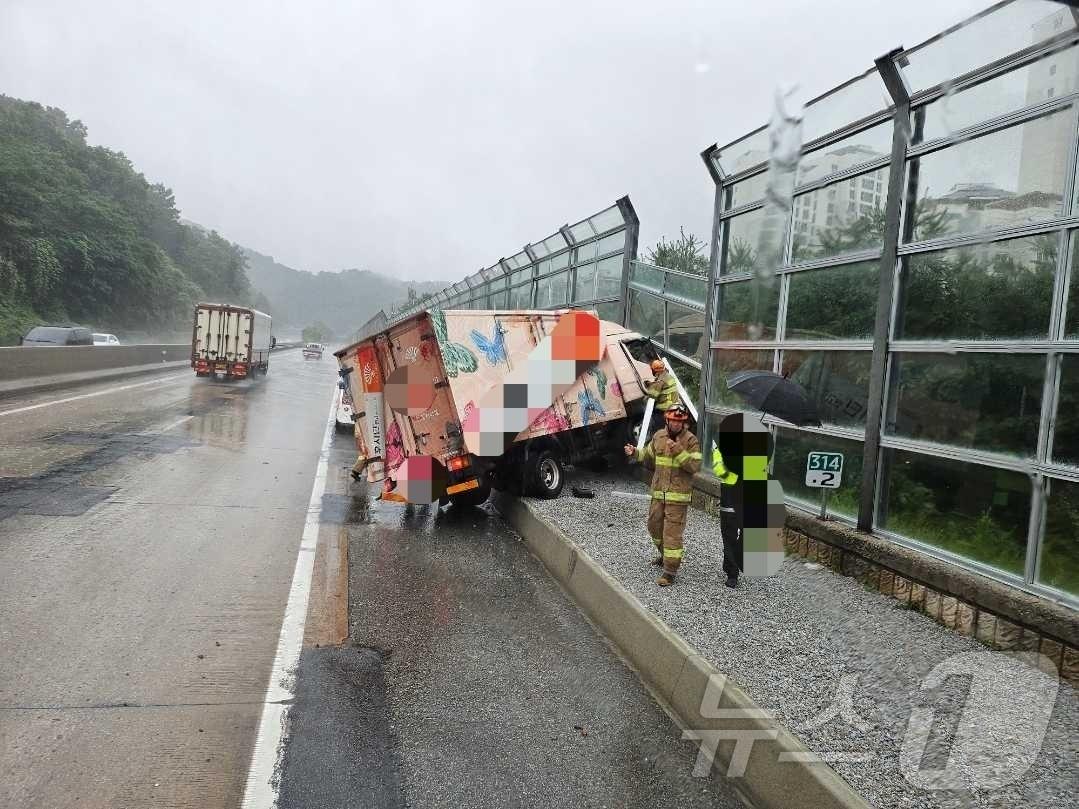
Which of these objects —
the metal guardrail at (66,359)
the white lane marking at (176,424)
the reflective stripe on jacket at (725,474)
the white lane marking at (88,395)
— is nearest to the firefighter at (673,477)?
the reflective stripe on jacket at (725,474)

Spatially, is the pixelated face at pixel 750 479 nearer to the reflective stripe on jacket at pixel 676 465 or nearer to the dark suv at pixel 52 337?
the reflective stripe on jacket at pixel 676 465

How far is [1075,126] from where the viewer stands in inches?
203

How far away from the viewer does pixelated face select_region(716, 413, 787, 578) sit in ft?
20.8

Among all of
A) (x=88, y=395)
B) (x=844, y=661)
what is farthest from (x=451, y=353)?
(x=88, y=395)

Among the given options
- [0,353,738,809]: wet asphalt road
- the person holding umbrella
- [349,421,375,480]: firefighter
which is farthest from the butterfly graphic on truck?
the person holding umbrella

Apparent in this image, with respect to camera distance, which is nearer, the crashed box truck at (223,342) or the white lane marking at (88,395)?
the white lane marking at (88,395)

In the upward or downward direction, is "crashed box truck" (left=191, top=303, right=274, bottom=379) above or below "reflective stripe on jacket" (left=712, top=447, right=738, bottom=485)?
above

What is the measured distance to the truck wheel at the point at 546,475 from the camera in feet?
32.5

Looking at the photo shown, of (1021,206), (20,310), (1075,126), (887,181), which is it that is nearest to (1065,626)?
(1021,206)

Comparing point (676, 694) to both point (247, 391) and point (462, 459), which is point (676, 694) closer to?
point (462, 459)

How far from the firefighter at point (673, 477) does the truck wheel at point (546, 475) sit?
3353 mm

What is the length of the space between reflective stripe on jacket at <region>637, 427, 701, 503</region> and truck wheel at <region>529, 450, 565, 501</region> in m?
3.43

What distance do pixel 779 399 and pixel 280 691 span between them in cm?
435

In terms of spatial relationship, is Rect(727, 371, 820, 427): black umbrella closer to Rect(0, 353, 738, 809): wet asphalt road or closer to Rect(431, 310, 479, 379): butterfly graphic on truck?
Rect(0, 353, 738, 809): wet asphalt road
